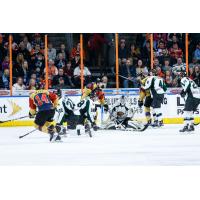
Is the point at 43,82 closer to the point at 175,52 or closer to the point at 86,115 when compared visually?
the point at 86,115

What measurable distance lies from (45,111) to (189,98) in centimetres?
221

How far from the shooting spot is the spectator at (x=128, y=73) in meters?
9.90

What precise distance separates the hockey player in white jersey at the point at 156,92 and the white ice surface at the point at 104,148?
49 cm

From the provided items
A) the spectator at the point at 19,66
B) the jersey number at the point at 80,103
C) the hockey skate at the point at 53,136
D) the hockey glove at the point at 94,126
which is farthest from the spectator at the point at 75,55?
the hockey skate at the point at 53,136

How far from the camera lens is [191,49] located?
9.91m

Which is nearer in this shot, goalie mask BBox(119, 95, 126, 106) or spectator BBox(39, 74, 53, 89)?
spectator BBox(39, 74, 53, 89)

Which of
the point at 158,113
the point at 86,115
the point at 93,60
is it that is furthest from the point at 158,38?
the point at 86,115

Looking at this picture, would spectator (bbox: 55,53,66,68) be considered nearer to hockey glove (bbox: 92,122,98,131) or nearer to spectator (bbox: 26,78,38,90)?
spectator (bbox: 26,78,38,90)

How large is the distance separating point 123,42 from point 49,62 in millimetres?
976

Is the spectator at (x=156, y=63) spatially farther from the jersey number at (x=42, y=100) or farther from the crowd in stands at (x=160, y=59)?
the jersey number at (x=42, y=100)

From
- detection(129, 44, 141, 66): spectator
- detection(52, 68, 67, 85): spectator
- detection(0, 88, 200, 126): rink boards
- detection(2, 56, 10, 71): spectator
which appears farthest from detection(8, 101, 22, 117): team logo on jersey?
detection(129, 44, 141, 66): spectator

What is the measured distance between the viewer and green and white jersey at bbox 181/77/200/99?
9.95m

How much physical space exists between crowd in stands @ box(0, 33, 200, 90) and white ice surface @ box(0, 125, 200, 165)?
698 mm

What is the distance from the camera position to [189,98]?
33.2 ft
